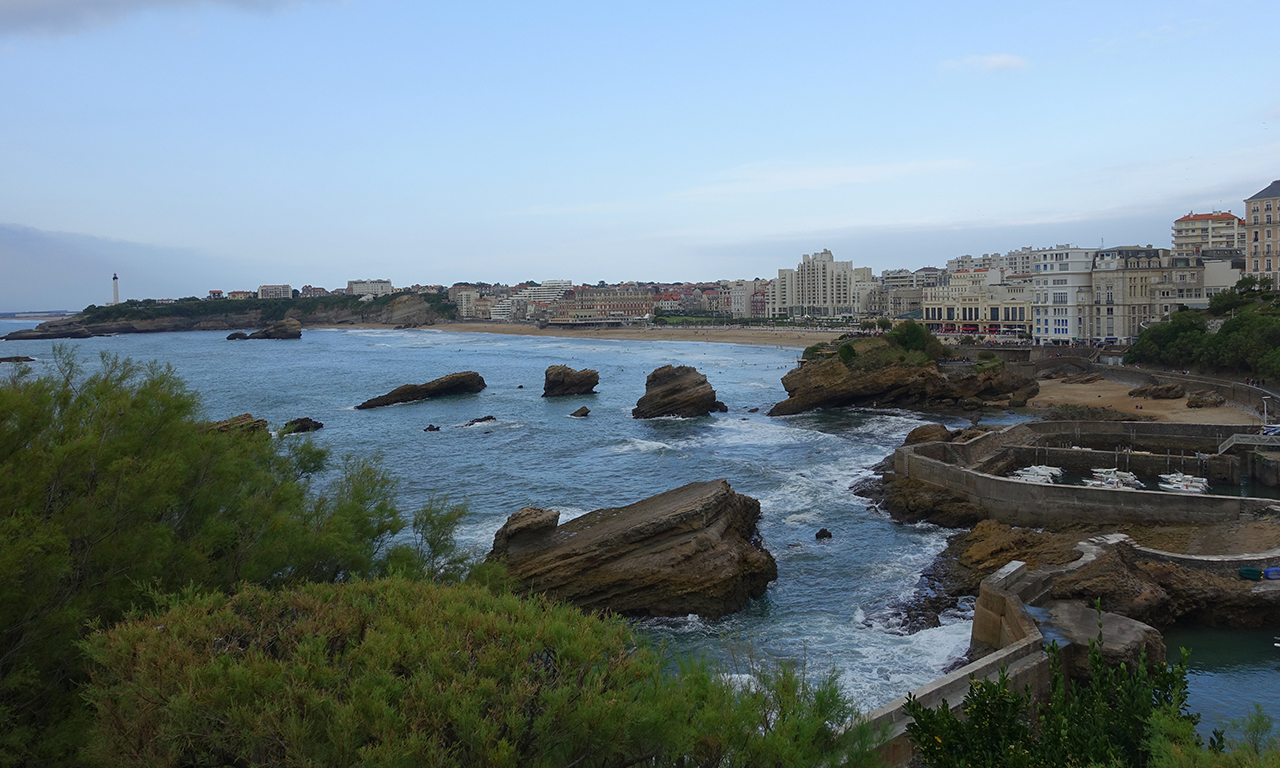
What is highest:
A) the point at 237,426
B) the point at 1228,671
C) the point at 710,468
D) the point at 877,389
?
the point at 237,426

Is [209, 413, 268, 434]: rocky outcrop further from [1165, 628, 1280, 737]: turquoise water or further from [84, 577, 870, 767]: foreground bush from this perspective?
[1165, 628, 1280, 737]: turquoise water

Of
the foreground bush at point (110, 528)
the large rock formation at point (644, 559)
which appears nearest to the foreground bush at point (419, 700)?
the foreground bush at point (110, 528)

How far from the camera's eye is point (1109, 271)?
297ft

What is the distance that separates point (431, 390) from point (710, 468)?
4015 cm

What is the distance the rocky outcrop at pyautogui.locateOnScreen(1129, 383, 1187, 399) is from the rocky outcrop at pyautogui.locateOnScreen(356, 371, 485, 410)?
55202 millimetres

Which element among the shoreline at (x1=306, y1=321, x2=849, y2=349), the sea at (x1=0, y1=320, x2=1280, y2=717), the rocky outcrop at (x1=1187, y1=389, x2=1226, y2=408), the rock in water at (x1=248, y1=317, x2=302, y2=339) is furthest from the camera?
the rock in water at (x1=248, y1=317, x2=302, y2=339)

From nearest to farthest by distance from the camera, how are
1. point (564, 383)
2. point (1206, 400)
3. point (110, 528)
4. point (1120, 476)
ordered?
1. point (110, 528)
2. point (1120, 476)
3. point (1206, 400)
4. point (564, 383)

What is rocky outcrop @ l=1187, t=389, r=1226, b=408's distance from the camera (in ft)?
170

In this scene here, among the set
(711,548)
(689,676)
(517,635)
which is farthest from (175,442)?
(711,548)

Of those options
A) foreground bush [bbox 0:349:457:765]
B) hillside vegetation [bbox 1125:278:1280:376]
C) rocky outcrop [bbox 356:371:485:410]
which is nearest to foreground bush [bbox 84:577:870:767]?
foreground bush [bbox 0:349:457:765]

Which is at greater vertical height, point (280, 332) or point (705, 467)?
point (280, 332)

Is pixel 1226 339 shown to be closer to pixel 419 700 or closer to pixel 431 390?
pixel 431 390

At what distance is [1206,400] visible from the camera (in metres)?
52.3

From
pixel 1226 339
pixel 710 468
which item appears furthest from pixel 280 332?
pixel 1226 339
